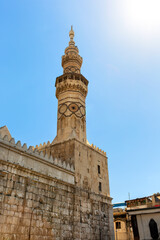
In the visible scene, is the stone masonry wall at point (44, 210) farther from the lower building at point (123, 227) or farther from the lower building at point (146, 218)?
the lower building at point (123, 227)

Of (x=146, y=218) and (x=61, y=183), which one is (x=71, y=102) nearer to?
(x=61, y=183)

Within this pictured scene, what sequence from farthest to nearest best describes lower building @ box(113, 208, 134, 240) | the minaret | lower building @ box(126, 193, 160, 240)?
lower building @ box(113, 208, 134, 240) → the minaret → lower building @ box(126, 193, 160, 240)

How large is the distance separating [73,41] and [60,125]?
15442 millimetres

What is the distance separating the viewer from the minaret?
2278 cm

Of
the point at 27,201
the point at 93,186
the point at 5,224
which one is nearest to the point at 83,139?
the point at 93,186

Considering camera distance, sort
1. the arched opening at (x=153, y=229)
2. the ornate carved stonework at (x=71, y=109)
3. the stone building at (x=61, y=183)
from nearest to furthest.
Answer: the stone building at (x=61, y=183) → the arched opening at (x=153, y=229) → the ornate carved stonework at (x=71, y=109)

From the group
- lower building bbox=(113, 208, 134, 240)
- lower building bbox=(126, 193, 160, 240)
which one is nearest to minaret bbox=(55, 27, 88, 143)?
lower building bbox=(126, 193, 160, 240)

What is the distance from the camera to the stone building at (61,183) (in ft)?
43.2

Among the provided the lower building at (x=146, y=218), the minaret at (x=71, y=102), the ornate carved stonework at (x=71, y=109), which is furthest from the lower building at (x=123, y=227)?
the ornate carved stonework at (x=71, y=109)

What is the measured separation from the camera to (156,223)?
1449 cm

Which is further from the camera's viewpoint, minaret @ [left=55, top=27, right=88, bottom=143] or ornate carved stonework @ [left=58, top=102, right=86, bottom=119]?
ornate carved stonework @ [left=58, top=102, right=86, bottom=119]

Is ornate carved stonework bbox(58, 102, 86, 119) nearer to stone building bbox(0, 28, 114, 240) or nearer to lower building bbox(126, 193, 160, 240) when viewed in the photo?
stone building bbox(0, 28, 114, 240)

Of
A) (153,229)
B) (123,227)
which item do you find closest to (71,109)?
(153,229)

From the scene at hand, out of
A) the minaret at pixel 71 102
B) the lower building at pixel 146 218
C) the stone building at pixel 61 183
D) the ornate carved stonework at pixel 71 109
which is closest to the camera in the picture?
the stone building at pixel 61 183
